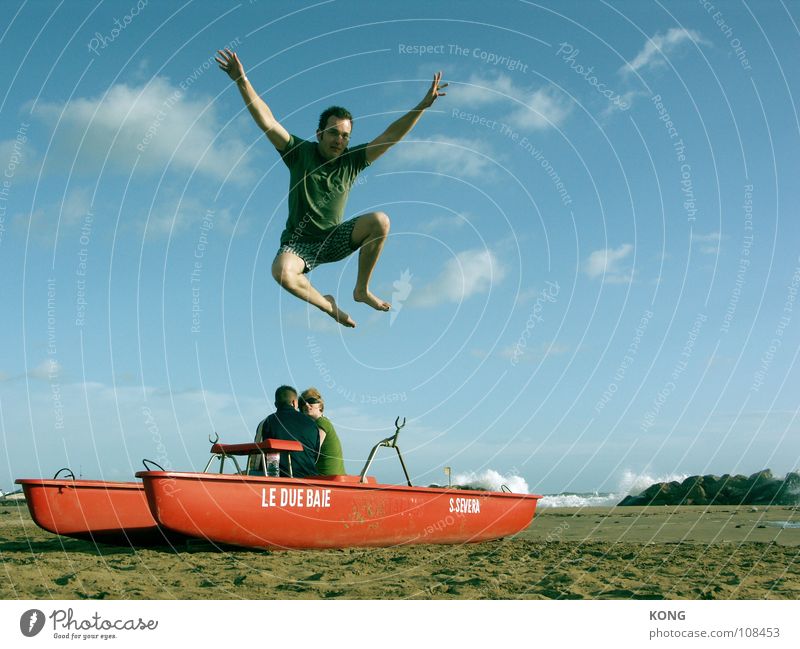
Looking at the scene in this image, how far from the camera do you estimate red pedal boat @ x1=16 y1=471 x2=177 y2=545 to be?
35.1ft

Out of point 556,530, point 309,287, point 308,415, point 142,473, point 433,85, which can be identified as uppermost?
point 433,85

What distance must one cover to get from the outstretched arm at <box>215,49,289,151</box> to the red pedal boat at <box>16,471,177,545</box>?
649cm

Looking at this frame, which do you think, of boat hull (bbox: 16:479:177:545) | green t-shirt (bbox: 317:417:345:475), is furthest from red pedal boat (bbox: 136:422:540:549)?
boat hull (bbox: 16:479:177:545)

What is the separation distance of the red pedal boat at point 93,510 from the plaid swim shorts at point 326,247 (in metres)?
5.80

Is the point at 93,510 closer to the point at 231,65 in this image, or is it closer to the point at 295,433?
the point at 295,433

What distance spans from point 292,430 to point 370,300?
3433 mm

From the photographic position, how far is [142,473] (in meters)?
8.62

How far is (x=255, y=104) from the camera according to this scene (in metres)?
6.11

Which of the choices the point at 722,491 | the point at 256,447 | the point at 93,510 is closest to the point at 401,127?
the point at 256,447

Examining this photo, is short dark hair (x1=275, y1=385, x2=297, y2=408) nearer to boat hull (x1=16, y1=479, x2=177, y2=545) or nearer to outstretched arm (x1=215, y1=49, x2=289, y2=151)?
boat hull (x1=16, y1=479, x2=177, y2=545)

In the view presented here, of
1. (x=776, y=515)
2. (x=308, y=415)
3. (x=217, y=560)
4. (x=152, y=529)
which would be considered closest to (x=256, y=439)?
(x=308, y=415)
